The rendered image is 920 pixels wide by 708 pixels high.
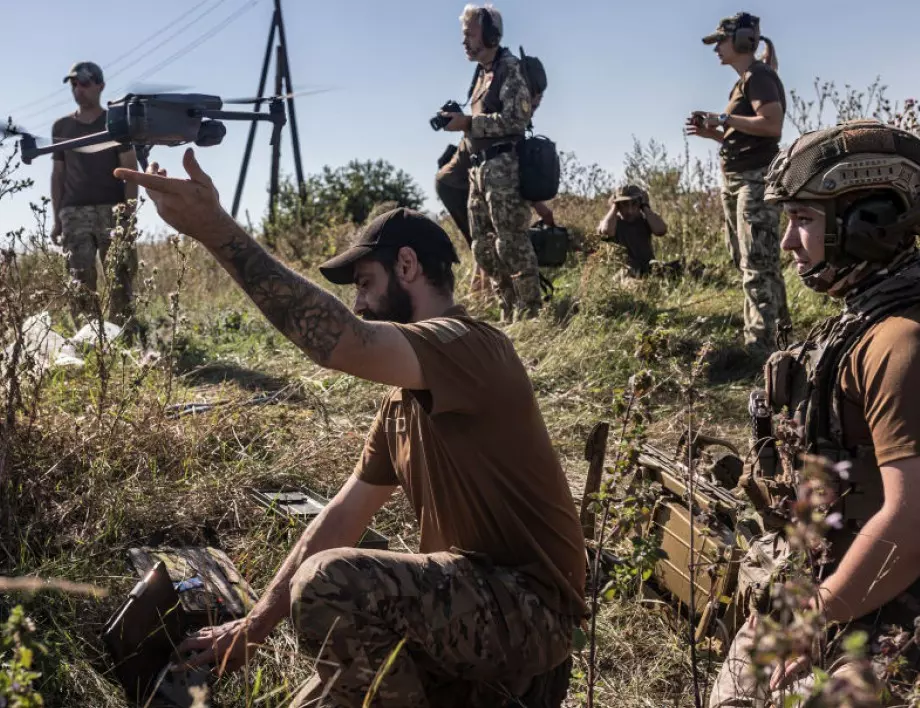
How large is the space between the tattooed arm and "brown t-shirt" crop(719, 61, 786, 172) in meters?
5.00

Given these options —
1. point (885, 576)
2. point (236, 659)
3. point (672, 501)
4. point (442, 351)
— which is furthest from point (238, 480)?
point (885, 576)

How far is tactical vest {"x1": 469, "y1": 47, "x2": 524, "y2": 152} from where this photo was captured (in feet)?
26.1

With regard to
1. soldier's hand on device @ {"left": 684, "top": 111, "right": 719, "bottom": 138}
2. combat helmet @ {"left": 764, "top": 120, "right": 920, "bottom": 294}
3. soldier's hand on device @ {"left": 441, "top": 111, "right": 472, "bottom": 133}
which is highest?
soldier's hand on device @ {"left": 441, "top": 111, "right": 472, "bottom": 133}

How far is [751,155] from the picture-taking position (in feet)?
22.9

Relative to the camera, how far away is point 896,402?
228 centimetres

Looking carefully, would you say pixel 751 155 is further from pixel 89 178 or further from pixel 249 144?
pixel 249 144

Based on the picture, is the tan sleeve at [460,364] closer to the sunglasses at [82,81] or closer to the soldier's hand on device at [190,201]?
the soldier's hand on device at [190,201]

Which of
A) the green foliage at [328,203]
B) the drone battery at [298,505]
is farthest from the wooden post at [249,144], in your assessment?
the drone battery at [298,505]

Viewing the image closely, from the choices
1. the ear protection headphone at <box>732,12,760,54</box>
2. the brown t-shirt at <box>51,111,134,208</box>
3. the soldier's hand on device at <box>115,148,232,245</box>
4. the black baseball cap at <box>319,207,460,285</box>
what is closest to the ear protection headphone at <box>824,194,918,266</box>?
the black baseball cap at <box>319,207,460,285</box>

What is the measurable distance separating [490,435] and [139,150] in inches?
60.6

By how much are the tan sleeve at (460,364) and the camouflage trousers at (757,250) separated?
15.2 ft

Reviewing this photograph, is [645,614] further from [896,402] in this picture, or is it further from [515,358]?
[896,402]

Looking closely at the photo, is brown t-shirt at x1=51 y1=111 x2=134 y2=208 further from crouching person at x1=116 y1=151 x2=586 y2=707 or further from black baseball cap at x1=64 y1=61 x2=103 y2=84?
crouching person at x1=116 y1=151 x2=586 y2=707

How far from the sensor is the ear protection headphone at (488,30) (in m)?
7.86
